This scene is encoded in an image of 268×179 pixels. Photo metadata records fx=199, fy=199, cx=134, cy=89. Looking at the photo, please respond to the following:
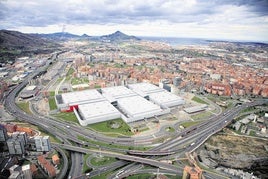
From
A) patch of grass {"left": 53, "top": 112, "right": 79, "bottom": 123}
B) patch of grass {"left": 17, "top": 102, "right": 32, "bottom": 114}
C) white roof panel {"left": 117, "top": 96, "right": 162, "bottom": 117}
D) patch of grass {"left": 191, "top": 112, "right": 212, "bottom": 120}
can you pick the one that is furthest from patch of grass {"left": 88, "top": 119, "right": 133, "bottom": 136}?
patch of grass {"left": 17, "top": 102, "right": 32, "bottom": 114}

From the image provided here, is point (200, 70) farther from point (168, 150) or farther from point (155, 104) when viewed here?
point (168, 150)

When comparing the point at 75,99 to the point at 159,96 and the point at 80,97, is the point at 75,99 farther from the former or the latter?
the point at 159,96

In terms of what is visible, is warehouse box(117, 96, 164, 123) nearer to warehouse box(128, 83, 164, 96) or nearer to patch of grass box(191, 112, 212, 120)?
warehouse box(128, 83, 164, 96)

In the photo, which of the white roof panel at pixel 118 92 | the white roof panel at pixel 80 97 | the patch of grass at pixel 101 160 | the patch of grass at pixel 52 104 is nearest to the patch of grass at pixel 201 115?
the white roof panel at pixel 118 92

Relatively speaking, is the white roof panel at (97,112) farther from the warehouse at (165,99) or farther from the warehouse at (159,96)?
the warehouse at (159,96)

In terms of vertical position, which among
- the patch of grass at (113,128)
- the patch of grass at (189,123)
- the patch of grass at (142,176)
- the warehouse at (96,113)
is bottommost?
the patch of grass at (142,176)

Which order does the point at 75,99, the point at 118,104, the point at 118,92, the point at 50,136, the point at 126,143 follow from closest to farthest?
the point at 126,143, the point at 50,136, the point at 118,104, the point at 75,99, the point at 118,92

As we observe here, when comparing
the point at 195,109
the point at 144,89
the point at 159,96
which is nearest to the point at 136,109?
the point at 159,96

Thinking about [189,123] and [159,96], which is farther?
[159,96]
